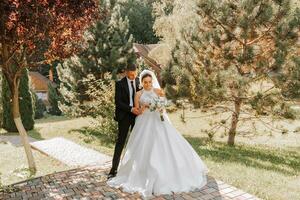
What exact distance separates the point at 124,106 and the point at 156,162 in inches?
58.1

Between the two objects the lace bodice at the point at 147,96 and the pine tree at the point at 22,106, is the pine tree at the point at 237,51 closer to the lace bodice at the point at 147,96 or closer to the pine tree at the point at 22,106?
the lace bodice at the point at 147,96

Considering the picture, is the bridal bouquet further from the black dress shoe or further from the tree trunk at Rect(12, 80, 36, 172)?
the tree trunk at Rect(12, 80, 36, 172)

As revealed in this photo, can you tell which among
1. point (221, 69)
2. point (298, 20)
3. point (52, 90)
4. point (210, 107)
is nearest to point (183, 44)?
point (221, 69)

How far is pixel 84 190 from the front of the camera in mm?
7457

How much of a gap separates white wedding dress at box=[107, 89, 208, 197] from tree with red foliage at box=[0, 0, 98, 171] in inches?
109

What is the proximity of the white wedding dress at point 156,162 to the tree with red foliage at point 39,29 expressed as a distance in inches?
109

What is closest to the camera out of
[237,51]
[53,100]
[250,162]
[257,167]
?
[257,167]

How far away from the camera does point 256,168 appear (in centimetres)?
942

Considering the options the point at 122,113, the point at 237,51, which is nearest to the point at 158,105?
the point at 122,113

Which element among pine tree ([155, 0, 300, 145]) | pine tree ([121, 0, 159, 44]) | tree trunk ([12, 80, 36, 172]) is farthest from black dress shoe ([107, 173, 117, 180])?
pine tree ([121, 0, 159, 44])

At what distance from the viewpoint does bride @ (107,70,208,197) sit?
23.2ft

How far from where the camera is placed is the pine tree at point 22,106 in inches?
729

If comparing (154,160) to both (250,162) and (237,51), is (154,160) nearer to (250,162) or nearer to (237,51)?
(250,162)

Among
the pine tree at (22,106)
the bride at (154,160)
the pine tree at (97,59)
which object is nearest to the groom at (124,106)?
the bride at (154,160)
